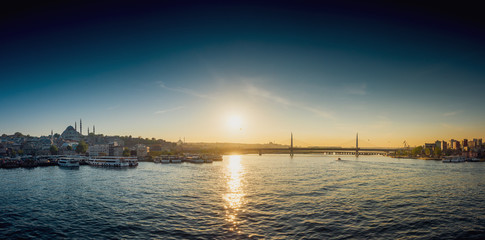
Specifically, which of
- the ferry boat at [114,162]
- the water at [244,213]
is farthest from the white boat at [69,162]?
the water at [244,213]

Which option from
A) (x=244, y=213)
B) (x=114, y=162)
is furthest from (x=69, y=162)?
(x=244, y=213)

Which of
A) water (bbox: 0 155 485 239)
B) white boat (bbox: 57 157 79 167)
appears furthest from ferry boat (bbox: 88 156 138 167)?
water (bbox: 0 155 485 239)

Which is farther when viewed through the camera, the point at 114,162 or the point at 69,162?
the point at 114,162

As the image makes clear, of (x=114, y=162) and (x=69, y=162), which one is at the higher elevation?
(x=69, y=162)

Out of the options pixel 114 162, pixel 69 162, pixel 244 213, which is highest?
pixel 244 213

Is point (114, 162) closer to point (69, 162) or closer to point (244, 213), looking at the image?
point (69, 162)

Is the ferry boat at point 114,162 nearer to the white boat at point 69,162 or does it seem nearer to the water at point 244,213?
the white boat at point 69,162

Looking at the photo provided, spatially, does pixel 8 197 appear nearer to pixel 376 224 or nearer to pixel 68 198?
pixel 68 198

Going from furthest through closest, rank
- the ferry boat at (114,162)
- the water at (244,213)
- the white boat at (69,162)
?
the ferry boat at (114,162), the white boat at (69,162), the water at (244,213)

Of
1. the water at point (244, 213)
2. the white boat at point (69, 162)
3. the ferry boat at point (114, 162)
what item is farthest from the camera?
the ferry boat at point (114, 162)

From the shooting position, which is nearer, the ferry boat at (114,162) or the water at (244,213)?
the water at (244,213)

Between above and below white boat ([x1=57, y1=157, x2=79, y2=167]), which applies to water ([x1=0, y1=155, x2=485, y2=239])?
above

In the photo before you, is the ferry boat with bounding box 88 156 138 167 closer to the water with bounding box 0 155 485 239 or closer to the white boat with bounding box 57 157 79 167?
the white boat with bounding box 57 157 79 167

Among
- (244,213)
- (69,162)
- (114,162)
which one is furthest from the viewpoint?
(114,162)
